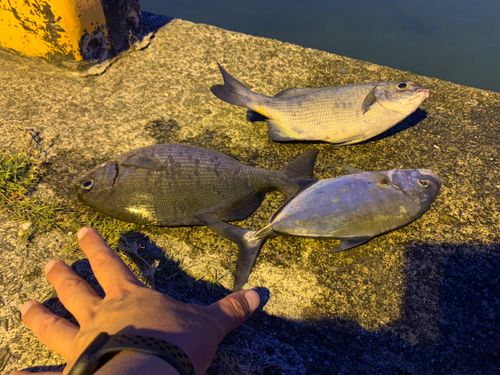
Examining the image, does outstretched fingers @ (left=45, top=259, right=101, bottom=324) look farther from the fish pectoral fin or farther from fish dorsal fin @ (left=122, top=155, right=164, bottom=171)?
the fish pectoral fin

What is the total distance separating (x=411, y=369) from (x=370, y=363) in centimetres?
26

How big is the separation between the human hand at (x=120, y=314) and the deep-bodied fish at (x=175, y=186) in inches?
15.1

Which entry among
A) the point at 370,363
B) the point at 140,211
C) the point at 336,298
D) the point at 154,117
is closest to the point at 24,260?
the point at 140,211

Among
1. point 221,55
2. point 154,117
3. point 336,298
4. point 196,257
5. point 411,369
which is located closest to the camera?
point 411,369

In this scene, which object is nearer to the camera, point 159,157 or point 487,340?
point 487,340

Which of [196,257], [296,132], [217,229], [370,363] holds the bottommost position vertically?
[370,363]

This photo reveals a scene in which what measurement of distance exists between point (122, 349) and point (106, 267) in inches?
31.7

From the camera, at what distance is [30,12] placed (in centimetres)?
353

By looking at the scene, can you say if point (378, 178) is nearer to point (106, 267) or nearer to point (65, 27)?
point (106, 267)

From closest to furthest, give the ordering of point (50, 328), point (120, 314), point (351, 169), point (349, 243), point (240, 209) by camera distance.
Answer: point (120, 314), point (50, 328), point (349, 243), point (240, 209), point (351, 169)

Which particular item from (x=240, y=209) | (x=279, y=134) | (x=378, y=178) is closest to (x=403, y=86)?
(x=378, y=178)

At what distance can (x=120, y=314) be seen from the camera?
1758mm

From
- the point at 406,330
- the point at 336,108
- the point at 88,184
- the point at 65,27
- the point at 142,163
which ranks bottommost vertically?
the point at 406,330

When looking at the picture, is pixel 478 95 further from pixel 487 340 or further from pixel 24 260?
pixel 24 260
